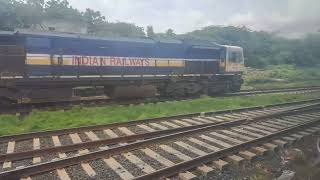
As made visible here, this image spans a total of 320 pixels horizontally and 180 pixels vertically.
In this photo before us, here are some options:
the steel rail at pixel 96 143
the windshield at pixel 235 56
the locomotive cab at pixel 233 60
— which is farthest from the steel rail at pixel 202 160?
the windshield at pixel 235 56

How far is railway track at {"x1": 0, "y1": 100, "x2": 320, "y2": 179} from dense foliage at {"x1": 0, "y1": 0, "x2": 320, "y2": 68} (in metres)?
13.2

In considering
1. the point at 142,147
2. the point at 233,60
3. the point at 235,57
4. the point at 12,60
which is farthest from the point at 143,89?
the point at 142,147

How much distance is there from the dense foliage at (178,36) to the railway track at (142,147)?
13216 millimetres

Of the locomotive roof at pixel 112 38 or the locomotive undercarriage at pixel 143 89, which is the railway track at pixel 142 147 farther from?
the locomotive roof at pixel 112 38

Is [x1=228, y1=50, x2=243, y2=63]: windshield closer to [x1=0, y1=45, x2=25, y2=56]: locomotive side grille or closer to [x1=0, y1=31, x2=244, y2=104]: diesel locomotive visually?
[x1=0, y1=31, x2=244, y2=104]: diesel locomotive

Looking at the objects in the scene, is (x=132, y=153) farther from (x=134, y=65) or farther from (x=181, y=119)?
(x=134, y=65)

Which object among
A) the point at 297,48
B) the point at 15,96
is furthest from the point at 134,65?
the point at 297,48

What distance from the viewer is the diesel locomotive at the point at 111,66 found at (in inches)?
566

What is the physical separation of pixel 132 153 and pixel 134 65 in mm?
10353

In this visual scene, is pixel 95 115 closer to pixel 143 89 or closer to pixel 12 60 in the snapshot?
pixel 12 60

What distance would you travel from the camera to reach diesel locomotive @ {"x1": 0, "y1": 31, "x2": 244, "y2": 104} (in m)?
14.4

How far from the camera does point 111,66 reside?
1727 centimetres

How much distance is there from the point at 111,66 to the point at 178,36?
115 feet

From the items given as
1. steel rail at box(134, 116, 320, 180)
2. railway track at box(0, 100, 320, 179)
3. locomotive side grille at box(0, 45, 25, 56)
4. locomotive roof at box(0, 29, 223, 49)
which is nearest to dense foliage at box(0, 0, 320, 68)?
locomotive roof at box(0, 29, 223, 49)
